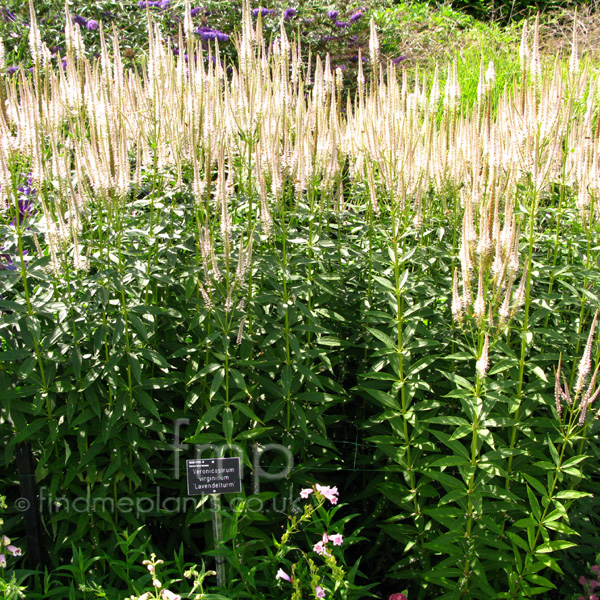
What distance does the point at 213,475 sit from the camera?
304cm

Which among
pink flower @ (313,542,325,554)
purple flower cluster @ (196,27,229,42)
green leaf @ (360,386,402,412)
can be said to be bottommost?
pink flower @ (313,542,325,554)

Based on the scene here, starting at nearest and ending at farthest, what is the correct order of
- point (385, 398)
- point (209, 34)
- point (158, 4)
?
point (385, 398)
point (209, 34)
point (158, 4)

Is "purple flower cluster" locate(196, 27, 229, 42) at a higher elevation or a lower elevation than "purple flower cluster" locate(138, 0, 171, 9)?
lower

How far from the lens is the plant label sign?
9.90 feet

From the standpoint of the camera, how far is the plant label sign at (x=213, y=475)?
3.02 m

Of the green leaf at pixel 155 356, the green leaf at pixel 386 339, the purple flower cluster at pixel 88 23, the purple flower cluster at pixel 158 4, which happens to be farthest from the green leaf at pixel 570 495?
the purple flower cluster at pixel 158 4

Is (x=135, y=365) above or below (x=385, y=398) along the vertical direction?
above

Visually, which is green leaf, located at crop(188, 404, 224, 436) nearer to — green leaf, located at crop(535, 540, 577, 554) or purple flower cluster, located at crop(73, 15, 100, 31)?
green leaf, located at crop(535, 540, 577, 554)

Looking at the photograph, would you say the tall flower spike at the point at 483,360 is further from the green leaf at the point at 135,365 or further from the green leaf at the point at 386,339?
the green leaf at the point at 135,365

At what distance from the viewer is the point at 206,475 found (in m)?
3.03

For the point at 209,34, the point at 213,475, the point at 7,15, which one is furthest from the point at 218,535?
the point at 7,15

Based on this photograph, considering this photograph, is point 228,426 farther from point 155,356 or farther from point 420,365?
point 420,365

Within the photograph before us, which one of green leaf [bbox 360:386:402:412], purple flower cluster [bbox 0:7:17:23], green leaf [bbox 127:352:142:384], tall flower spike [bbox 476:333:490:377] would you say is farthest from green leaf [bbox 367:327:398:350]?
purple flower cluster [bbox 0:7:17:23]

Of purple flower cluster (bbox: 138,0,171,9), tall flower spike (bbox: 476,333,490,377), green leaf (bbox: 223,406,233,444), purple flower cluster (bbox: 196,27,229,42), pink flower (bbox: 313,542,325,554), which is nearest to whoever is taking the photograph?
tall flower spike (bbox: 476,333,490,377)
